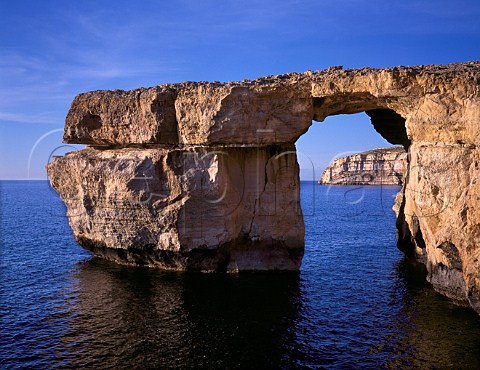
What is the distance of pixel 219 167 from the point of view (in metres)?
20.7

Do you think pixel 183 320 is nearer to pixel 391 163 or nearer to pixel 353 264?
pixel 353 264

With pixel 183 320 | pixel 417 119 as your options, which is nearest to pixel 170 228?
pixel 183 320

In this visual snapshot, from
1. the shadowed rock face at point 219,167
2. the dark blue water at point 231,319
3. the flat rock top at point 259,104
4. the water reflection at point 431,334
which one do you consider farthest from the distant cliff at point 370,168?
the water reflection at point 431,334

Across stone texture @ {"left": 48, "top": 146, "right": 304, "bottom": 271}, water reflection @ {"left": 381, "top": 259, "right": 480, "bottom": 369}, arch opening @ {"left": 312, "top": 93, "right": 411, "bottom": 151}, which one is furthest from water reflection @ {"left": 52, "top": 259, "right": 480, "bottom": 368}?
arch opening @ {"left": 312, "top": 93, "right": 411, "bottom": 151}

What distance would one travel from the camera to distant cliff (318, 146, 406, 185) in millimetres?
104188

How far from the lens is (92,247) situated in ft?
81.5

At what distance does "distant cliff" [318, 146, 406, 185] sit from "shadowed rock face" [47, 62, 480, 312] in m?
82.4

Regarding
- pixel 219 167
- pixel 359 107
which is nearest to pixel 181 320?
pixel 219 167

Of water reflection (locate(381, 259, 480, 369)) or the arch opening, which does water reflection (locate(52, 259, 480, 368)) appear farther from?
the arch opening

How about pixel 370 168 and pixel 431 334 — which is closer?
pixel 431 334

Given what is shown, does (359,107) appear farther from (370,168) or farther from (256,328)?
(370,168)

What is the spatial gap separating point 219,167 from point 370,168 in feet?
342

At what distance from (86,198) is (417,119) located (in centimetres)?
1725

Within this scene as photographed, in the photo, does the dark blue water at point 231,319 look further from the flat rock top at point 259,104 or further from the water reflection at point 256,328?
the flat rock top at point 259,104
